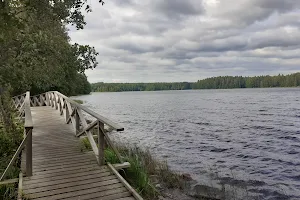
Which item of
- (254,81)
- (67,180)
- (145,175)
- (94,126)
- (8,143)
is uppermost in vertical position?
(254,81)

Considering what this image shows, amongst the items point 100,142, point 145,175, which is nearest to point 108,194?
point 100,142

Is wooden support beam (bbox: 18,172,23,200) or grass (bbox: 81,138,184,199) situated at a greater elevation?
wooden support beam (bbox: 18,172,23,200)

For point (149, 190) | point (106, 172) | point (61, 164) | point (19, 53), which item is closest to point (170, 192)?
point (149, 190)

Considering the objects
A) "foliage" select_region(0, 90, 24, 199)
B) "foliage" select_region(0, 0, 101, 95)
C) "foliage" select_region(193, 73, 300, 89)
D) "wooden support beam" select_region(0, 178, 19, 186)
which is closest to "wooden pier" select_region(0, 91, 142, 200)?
"wooden support beam" select_region(0, 178, 19, 186)

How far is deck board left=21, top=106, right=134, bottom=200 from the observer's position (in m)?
5.60

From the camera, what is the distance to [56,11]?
6.93m

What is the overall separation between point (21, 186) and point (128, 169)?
273 centimetres

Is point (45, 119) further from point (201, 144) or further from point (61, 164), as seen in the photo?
point (201, 144)

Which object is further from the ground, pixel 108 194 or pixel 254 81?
pixel 254 81

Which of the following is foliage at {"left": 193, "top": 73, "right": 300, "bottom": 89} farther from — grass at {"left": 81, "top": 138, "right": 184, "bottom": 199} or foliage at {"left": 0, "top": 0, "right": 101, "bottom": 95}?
grass at {"left": 81, "top": 138, "right": 184, "bottom": 199}

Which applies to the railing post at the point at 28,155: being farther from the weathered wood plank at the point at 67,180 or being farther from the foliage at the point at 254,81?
the foliage at the point at 254,81

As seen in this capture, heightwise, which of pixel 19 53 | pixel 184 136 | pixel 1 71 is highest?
pixel 19 53

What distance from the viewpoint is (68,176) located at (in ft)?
20.9

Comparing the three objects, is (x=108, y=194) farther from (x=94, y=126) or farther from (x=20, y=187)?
(x=94, y=126)
